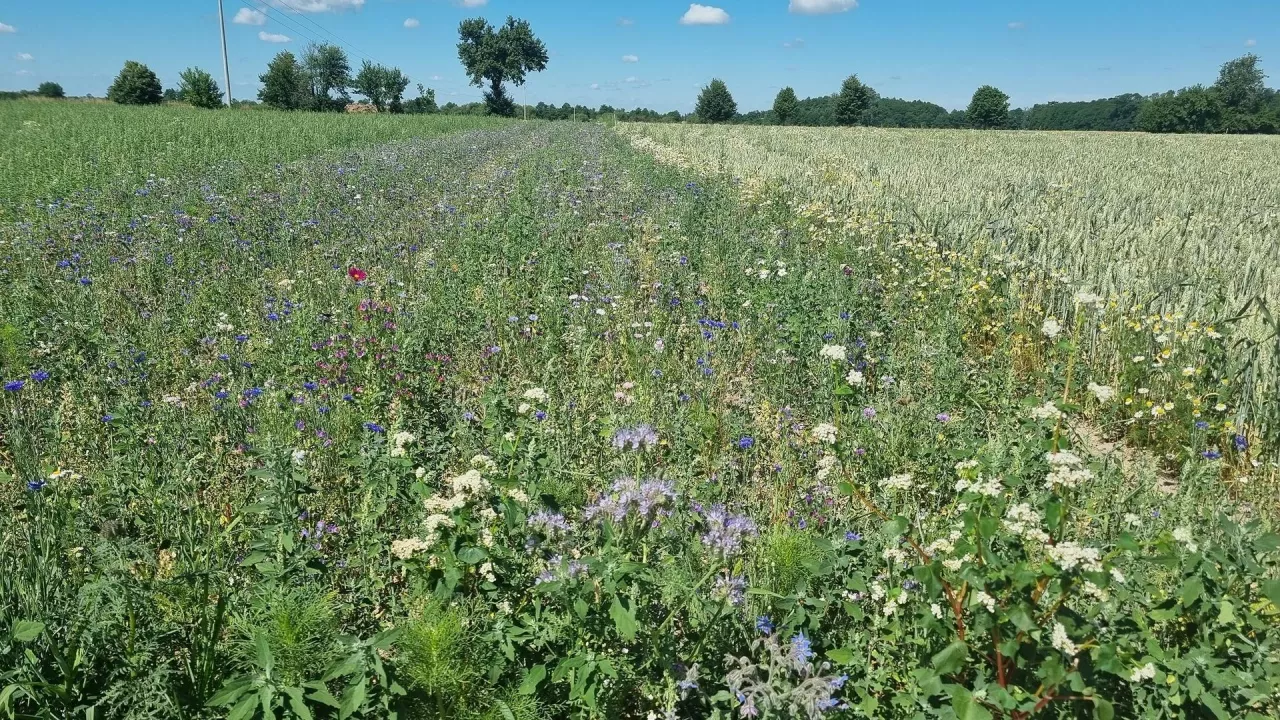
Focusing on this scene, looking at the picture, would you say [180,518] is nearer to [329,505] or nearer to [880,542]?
[329,505]

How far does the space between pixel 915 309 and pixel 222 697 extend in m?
6.00

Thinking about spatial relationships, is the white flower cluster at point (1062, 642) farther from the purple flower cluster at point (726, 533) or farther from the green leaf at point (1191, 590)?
the purple flower cluster at point (726, 533)

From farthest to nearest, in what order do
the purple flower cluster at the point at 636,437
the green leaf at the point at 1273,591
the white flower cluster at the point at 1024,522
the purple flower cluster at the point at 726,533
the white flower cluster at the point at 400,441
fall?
1. the purple flower cluster at the point at 636,437
2. the white flower cluster at the point at 400,441
3. the purple flower cluster at the point at 726,533
4. the white flower cluster at the point at 1024,522
5. the green leaf at the point at 1273,591

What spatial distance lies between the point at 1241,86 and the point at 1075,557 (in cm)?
12791

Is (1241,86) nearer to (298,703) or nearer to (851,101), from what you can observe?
(851,101)

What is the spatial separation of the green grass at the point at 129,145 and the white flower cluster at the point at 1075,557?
1336 cm

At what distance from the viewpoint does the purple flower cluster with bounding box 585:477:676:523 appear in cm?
263

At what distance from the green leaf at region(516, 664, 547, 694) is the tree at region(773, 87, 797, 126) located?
99.2 metres

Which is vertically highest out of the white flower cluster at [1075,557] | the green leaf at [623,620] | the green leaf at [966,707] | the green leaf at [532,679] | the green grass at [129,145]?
the green grass at [129,145]

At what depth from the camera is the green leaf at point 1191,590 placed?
6.63 ft

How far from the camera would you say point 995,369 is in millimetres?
5480

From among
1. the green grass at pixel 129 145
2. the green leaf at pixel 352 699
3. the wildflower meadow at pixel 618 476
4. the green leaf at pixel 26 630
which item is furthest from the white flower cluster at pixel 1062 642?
the green grass at pixel 129 145

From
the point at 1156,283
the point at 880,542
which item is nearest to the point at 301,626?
the point at 880,542

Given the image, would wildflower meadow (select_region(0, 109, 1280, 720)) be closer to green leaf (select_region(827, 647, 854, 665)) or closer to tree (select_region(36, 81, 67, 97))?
green leaf (select_region(827, 647, 854, 665))
